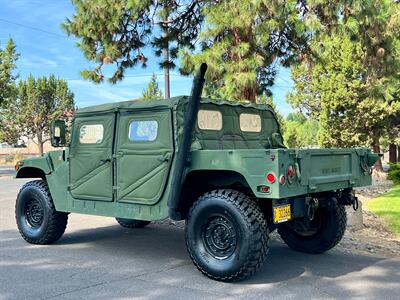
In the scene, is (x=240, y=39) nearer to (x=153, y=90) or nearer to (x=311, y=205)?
(x=311, y=205)

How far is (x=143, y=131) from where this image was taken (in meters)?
6.05

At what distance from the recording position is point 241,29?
886cm

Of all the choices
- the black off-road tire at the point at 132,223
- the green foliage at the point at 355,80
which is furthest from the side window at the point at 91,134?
the green foliage at the point at 355,80

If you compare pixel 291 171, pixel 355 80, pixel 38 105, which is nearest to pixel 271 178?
pixel 291 171

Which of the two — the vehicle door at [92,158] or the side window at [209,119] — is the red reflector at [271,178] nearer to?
the side window at [209,119]

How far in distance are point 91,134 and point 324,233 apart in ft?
10.8

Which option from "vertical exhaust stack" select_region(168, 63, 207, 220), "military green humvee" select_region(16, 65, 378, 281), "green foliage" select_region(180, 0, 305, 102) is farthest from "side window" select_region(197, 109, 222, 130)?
"green foliage" select_region(180, 0, 305, 102)

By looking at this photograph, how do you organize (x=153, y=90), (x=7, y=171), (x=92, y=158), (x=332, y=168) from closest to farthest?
(x=332, y=168), (x=92, y=158), (x=7, y=171), (x=153, y=90)

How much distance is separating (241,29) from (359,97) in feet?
56.7

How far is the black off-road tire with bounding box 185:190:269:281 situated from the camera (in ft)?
16.5

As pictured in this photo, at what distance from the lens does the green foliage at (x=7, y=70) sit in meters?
25.7

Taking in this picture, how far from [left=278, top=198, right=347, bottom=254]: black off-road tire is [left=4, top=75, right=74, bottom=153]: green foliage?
4241 cm

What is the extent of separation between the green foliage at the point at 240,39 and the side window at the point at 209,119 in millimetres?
2480

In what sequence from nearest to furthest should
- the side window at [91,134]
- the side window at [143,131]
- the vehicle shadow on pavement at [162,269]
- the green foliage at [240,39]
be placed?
the vehicle shadow on pavement at [162,269]
the side window at [143,131]
the side window at [91,134]
the green foliage at [240,39]
